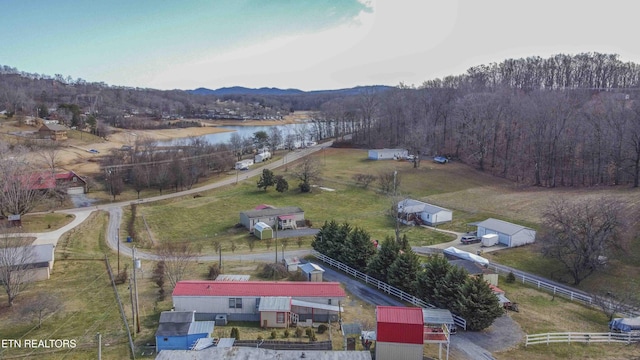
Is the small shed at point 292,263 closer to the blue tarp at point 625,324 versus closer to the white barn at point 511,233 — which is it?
the white barn at point 511,233

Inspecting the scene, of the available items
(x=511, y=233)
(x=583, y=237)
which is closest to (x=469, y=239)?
(x=511, y=233)

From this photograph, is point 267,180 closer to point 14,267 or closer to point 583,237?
point 14,267

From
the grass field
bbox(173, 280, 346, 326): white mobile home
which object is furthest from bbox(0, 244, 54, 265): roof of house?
bbox(173, 280, 346, 326): white mobile home

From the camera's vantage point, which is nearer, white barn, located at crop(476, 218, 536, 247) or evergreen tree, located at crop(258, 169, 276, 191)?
white barn, located at crop(476, 218, 536, 247)

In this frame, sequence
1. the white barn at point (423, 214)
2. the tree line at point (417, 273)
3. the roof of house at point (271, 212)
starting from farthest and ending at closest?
the white barn at point (423, 214) < the roof of house at point (271, 212) < the tree line at point (417, 273)

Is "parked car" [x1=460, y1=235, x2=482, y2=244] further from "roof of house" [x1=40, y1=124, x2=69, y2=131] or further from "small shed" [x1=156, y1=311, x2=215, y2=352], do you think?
"roof of house" [x1=40, y1=124, x2=69, y2=131]

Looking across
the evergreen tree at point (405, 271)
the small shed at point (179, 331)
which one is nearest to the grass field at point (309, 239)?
the small shed at point (179, 331)
